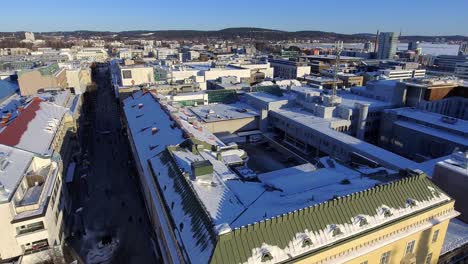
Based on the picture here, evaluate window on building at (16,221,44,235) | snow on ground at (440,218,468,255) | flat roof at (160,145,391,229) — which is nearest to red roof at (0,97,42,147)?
window on building at (16,221,44,235)

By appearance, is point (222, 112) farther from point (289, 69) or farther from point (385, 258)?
point (289, 69)

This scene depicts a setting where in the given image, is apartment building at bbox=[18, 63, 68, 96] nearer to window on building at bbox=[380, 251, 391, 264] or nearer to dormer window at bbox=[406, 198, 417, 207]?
window on building at bbox=[380, 251, 391, 264]

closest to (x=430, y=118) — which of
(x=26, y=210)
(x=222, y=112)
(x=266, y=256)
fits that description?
(x=222, y=112)

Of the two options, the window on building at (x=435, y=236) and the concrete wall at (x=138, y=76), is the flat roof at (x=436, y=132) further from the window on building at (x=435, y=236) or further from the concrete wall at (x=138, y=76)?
the concrete wall at (x=138, y=76)

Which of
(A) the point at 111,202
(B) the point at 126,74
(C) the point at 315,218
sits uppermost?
(B) the point at 126,74

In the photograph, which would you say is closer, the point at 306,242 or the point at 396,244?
the point at 306,242

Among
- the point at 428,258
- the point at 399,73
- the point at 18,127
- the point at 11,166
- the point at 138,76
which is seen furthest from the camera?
the point at 399,73
